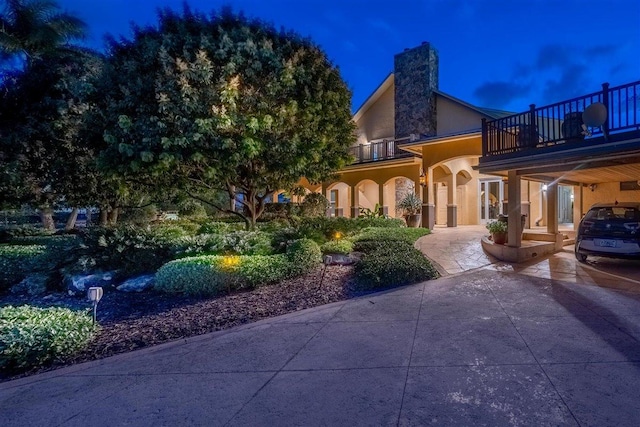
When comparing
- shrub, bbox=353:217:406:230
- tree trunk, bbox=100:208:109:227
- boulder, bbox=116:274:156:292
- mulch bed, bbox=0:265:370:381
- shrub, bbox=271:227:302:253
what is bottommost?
mulch bed, bbox=0:265:370:381

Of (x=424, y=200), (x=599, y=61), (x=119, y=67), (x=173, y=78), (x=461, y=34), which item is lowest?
(x=424, y=200)

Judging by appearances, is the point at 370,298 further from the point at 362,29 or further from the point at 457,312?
the point at 362,29

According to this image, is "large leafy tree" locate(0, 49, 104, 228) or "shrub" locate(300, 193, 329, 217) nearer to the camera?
"large leafy tree" locate(0, 49, 104, 228)

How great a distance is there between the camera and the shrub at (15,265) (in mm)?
8648

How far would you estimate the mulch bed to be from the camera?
4645 millimetres

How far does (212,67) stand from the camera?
7.95 m

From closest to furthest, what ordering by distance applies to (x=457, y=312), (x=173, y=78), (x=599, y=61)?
(x=457, y=312) → (x=173, y=78) → (x=599, y=61)

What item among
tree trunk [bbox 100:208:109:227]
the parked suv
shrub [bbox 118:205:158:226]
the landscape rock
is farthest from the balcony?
→ shrub [bbox 118:205:158:226]

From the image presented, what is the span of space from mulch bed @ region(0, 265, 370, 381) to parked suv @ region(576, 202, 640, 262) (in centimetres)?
607

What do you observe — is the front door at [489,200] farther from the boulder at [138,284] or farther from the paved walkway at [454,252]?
the boulder at [138,284]

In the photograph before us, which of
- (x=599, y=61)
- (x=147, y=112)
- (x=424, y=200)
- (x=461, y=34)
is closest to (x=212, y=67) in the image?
(x=147, y=112)

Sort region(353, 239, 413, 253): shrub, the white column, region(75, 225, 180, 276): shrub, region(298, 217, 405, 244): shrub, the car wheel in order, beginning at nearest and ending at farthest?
region(75, 225, 180, 276): shrub → region(353, 239, 413, 253): shrub → the car wheel → the white column → region(298, 217, 405, 244): shrub

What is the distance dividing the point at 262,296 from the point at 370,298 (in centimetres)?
194

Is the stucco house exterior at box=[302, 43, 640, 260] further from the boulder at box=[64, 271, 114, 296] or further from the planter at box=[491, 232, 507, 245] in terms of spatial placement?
the boulder at box=[64, 271, 114, 296]
